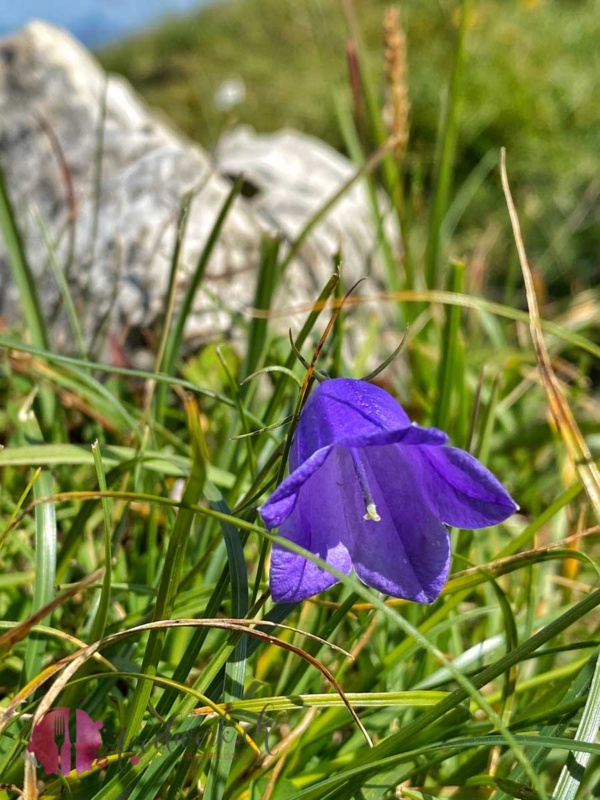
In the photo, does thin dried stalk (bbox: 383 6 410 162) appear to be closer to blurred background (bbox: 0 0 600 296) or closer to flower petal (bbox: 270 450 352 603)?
blurred background (bbox: 0 0 600 296)

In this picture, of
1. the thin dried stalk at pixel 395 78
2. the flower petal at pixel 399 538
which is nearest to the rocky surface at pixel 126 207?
→ the thin dried stalk at pixel 395 78

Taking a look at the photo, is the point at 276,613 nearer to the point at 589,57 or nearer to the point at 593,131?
the point at 593,131

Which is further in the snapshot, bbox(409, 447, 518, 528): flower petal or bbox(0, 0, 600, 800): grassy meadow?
bbox(0, 0, 600, 800): grassy meadow

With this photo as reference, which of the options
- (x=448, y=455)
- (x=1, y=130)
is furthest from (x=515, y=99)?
Result: (x=448, y=455)

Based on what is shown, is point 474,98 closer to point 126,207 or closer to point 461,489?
point 126,207

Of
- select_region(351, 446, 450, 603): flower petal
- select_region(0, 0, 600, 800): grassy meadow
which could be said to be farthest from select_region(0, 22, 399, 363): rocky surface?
select_region(351, 446, 450, 603): flower petal

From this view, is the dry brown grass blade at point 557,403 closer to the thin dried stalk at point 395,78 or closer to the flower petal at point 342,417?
the flower petal at point 342,417

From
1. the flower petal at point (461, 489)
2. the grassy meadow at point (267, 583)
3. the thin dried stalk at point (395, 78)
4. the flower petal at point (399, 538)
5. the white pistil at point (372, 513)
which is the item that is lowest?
the grassy meadow at point (267, 583)
